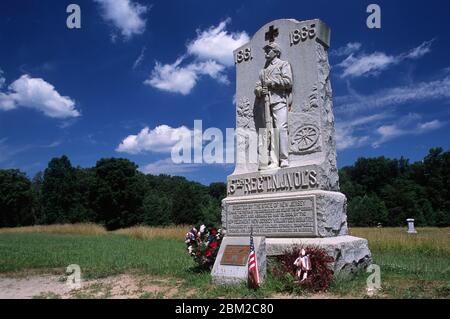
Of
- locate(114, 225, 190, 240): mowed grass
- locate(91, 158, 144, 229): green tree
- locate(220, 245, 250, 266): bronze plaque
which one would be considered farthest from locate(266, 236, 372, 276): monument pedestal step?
locate(91, 158, 144, 229): green tree

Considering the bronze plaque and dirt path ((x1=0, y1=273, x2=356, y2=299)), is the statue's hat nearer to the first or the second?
the bronze plaque

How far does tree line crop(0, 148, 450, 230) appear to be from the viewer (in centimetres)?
4509

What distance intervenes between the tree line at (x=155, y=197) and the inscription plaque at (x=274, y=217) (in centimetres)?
2841

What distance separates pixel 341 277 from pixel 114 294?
367 centimetres

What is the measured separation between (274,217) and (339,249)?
1382mm

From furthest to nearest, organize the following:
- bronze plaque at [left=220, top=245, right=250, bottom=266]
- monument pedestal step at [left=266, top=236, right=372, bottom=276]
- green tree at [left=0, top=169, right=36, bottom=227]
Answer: green tree at [left=0, top=169, right=36, bottom=227]
bronze plaque at [left=220, top=245, right=250, bottom=266]
monument pedestal step at [left=266, top=236, right=372, bottom=276]

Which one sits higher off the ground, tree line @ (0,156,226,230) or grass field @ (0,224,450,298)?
tree line @ (0,156,226,230)

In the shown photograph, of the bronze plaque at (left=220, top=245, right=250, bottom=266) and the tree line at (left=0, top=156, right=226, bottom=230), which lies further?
the tree line at (left=0, top=156, right=226, bottom=230)

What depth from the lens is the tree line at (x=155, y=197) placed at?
4509cm

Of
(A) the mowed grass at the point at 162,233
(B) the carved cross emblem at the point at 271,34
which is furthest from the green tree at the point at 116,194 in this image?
(B) the carved cross emblem at the point at 271,34

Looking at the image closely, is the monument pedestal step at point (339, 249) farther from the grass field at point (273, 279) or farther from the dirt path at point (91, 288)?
the dirt path at point (91, 288)

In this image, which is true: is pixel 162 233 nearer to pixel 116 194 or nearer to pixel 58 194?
pixel 116 194
